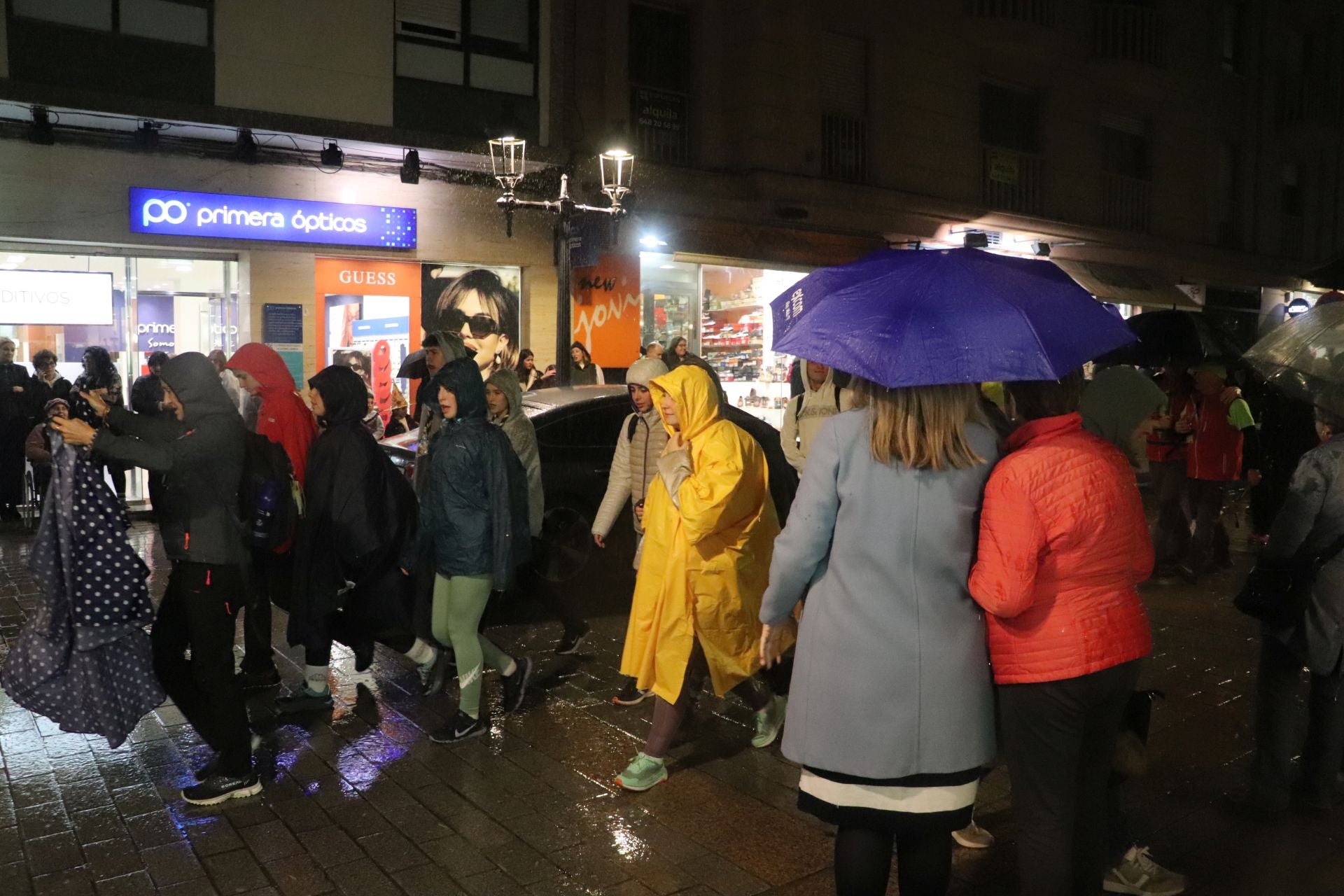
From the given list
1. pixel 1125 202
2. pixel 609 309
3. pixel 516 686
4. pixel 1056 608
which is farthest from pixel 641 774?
pixel 1125 202

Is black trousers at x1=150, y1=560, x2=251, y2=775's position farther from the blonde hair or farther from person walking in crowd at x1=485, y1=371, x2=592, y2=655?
the blonde hair

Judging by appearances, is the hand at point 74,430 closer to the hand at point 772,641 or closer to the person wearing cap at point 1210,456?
the hand at point 772,641

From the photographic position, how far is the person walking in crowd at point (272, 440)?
6.21 m

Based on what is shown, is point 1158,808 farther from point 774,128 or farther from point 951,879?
point 774,128

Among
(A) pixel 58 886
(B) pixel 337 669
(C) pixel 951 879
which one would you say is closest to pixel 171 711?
(B) pixel 337 669

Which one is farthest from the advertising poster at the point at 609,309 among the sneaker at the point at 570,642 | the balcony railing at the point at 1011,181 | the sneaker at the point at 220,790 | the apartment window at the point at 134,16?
the sneaker at the point at 220,790

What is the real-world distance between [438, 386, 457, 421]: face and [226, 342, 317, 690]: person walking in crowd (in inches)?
46.5

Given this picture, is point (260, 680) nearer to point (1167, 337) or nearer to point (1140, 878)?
point (1140, 878)

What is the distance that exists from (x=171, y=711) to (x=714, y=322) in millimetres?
13907

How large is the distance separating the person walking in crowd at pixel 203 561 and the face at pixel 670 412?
5.86 feet

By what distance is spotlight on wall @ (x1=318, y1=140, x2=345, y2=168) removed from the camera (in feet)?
46.7

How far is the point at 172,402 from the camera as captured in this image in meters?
4.75

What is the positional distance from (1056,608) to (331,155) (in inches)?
523

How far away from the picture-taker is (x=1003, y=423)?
323 cm
